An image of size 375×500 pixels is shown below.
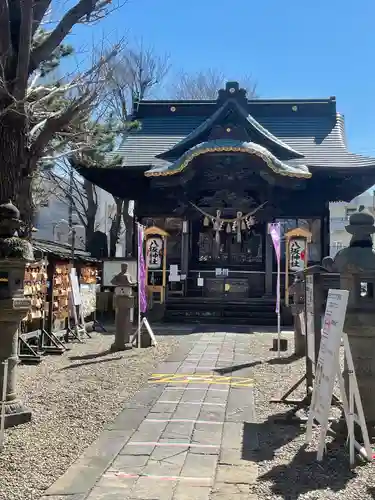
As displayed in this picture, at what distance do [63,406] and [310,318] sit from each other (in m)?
3.17

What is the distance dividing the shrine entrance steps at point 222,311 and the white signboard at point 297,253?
54.1 inches

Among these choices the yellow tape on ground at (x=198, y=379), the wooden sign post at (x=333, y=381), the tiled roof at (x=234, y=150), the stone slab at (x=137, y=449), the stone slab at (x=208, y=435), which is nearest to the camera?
the wooden sign post at (x=333, y=381)

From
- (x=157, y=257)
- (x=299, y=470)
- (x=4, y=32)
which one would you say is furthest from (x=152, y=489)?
(x=157, y=257)

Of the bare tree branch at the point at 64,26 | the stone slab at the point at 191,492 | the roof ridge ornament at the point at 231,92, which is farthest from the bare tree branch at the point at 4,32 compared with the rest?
the roof ridge ornament at the point at 231,92

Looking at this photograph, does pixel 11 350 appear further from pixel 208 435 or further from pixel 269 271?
pixel 269 271

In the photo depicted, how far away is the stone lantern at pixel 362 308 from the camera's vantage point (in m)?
4.91

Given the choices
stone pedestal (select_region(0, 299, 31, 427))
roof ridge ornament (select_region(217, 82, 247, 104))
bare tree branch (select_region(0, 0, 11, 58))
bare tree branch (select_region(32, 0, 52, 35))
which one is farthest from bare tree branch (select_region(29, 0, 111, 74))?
roof ridge ornament (select_region(217, 82, 247, 104))

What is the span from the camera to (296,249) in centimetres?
1736

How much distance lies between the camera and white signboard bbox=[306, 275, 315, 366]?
580 cm

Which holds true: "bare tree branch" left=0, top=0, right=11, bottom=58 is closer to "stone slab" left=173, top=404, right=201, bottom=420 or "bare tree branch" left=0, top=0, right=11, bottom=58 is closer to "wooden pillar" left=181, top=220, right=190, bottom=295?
"stone slab" left=173, top=404, right=201, bottom=420

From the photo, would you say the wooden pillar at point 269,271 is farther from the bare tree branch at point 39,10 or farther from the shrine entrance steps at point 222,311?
the bare tree branch at point 39,10

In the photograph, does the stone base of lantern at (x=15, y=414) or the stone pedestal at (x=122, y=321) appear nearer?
the stone base of lantern at (x=15, y=414)

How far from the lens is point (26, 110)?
6906 millimetres

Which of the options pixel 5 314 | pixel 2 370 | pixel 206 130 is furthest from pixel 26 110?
pixel 206 130
